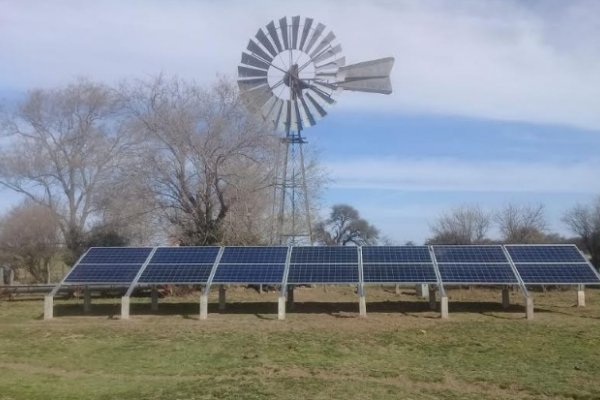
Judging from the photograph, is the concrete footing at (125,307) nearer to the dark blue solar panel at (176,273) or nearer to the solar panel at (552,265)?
the dark blue solar panel at (176,273)

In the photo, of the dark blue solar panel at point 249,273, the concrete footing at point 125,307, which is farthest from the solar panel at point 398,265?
the concrete footing at point 125,307

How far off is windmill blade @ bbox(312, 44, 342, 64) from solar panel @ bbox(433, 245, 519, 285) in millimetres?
15558

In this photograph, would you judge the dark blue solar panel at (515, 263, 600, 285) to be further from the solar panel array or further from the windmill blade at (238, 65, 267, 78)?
the windmill blade at (238, 65, 267, 78)

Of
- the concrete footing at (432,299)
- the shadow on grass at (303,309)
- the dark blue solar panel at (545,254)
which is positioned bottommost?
the shadow on grass at (303,309)

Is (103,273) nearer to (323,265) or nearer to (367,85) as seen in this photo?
(323,265)

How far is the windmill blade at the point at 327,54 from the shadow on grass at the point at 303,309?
50.2 feet

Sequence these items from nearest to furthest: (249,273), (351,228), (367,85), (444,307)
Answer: (444,307) < (249,273) < (367,85) < (351,228)

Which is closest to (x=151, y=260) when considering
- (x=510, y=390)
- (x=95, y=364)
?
(x=95, y=364)

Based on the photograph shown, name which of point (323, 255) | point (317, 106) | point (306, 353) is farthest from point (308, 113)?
point (306, 353)

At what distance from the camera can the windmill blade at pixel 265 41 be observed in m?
33.2

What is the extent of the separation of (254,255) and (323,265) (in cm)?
237

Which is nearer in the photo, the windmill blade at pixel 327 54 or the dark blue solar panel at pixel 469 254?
the dark blue solar panel at pixel 469 254

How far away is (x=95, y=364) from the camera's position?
1285 centimetres

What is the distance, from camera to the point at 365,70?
33469mm
